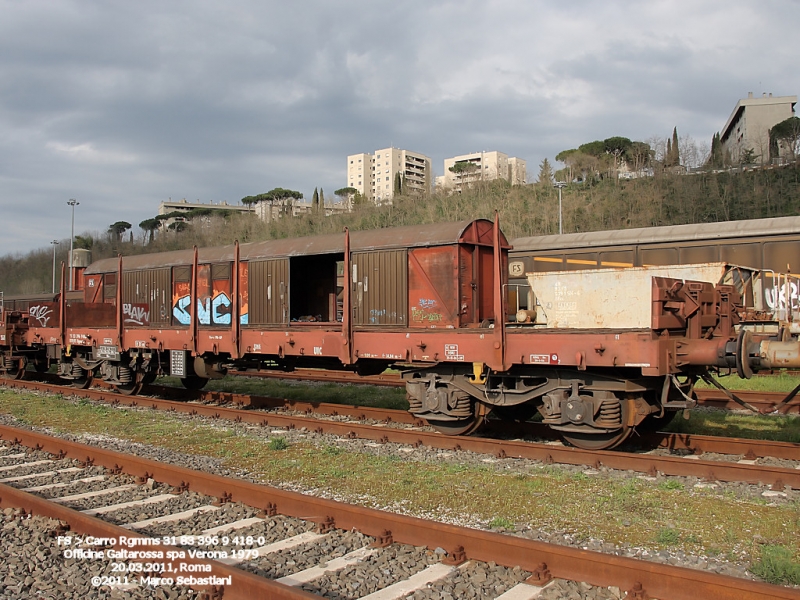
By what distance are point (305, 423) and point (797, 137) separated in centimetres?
5393

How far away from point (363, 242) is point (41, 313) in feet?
38.6

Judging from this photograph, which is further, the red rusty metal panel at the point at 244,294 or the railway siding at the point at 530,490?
the red rusty metal panel at the point at 244,294

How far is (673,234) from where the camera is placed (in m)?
17.7

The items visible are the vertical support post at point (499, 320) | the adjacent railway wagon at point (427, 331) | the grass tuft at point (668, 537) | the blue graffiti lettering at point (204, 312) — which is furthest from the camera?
the blue graffiti lettering at point (204, 312)

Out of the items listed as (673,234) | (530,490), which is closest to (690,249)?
(673,234)

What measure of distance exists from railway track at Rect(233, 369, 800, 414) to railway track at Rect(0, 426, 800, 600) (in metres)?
5.04

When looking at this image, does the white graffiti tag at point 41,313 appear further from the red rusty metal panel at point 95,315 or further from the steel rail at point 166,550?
the steel rail at point 166,550

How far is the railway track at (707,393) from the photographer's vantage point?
1162cm

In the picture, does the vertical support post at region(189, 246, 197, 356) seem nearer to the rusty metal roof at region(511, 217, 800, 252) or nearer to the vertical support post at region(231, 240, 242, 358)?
the vertical support post at region(231, 240, 242, 358)

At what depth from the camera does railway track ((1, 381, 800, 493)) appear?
718cm

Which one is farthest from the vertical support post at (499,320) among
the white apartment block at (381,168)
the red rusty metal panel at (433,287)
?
the white apartment block at (381,168)

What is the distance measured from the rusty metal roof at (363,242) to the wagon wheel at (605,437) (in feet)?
11.5

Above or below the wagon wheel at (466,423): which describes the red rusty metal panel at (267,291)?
above

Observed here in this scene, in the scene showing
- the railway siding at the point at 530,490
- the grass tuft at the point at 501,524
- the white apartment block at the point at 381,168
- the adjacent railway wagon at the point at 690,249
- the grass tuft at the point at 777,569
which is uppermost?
the white apartment block at the point at 381,168
